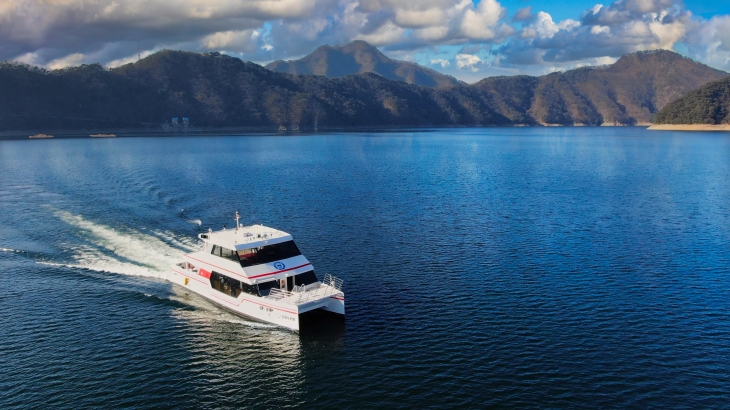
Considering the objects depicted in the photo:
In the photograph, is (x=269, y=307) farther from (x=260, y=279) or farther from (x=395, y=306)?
(x=395, y=306)

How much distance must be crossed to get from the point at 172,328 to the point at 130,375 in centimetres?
609

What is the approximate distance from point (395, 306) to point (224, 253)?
1347cm

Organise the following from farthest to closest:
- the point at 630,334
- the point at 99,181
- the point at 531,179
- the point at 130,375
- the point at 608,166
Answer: the point at 608,166
the point at 531,179
the point at 99,181
the point at 630,334
the point at 130,375

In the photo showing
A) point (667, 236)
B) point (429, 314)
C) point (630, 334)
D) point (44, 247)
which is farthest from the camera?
point (667, 236)

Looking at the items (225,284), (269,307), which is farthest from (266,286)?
(225,284)

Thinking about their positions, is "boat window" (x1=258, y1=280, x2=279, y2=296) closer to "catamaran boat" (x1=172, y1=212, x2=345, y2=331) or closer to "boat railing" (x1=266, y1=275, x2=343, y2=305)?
"catamaran boat" (x1=172, y1=212, x2=345, y2=331)

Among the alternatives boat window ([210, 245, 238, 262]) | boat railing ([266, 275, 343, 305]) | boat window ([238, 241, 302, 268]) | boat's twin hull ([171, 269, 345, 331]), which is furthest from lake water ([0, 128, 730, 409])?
boat window ([238, 241, 302, 268])

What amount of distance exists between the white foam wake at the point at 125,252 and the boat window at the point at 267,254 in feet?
34.0

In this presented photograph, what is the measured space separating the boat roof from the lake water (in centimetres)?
499

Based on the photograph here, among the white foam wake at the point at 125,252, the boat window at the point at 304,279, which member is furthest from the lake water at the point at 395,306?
the boat window at the point at 304,279

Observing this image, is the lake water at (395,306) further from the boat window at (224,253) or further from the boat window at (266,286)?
the boat window at (224,253)

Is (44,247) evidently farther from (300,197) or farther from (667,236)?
(667,236)

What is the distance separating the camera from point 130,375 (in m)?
28.2

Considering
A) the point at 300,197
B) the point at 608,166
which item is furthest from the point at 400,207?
the point at 608,166
